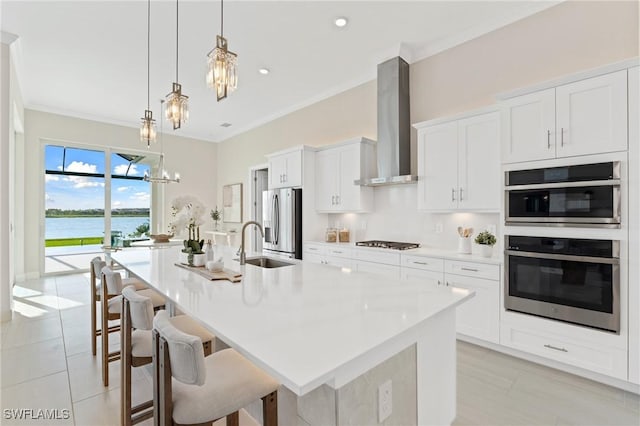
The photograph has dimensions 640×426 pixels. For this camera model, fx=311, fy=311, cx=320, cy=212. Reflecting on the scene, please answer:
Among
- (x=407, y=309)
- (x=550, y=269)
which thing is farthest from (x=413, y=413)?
(x=550, y=269)

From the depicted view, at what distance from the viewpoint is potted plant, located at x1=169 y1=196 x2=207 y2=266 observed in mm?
2299

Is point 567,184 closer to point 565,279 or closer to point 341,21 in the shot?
point 565,279

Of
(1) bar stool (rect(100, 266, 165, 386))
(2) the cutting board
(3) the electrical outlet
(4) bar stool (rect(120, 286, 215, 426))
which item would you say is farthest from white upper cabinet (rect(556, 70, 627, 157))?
(1) bar stool (rect(100, 266, 165, 386))

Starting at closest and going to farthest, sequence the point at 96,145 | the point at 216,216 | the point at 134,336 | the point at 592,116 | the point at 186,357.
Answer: the point at 186,357 → the point at 134,336 → the point at 592,116 → the point at 96,145 → the point at 216,216

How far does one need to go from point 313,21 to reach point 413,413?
11.4 feet

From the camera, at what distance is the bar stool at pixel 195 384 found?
100 centimetres

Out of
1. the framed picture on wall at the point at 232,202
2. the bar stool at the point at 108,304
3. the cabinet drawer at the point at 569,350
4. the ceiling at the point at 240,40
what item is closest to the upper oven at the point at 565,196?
the cabinet drawer at the point at 569,350

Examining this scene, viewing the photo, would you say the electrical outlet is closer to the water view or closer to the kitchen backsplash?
the kitchen backsplash

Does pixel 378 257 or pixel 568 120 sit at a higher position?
pixel 568 120

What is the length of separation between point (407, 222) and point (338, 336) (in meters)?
3.14

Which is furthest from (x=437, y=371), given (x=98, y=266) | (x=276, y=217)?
(x=276, y=217)

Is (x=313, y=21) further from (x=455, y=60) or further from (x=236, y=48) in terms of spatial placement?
(x=455, y=60)

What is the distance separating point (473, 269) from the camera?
116 inches

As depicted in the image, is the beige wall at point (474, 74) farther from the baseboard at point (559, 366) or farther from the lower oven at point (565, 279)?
the baseboard at point (559, 366)
